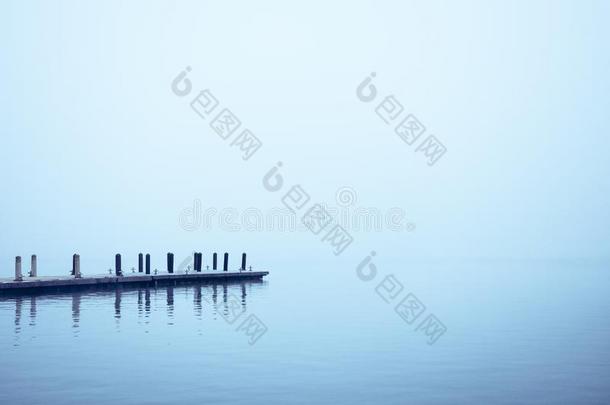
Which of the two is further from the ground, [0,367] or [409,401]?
[0,367]

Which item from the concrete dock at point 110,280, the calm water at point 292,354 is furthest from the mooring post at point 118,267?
the calm water at point 292,354

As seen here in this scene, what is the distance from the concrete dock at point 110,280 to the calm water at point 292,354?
5.29 ft

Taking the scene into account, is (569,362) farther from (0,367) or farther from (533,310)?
(533,310)

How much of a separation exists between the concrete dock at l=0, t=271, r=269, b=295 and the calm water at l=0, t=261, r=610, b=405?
1.61 meters

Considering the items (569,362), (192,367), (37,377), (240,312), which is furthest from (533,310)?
(37,377)

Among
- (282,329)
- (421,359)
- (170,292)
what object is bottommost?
(421,359)

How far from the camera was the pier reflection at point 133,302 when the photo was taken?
4162cm

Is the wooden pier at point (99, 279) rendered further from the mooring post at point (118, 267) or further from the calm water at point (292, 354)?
the calm water at point (292, 354)

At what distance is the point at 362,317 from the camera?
151 ft

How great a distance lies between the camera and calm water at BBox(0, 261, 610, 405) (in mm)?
21750

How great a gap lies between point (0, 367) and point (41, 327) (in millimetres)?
11556

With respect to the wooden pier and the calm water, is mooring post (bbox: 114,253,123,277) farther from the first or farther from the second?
the calm water

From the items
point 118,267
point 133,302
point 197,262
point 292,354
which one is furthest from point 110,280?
point 292,354

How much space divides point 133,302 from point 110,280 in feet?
34.2
